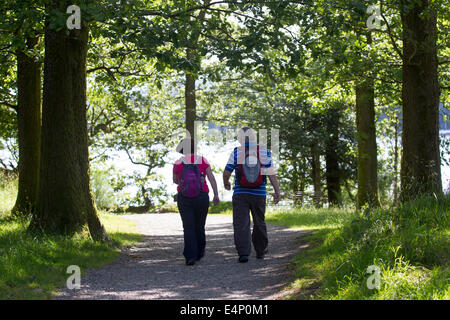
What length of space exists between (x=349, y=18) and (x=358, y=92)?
8.22 metres

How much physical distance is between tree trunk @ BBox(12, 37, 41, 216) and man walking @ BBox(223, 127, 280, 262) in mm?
6992

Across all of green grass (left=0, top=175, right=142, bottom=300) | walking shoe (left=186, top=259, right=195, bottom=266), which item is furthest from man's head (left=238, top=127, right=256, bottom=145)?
green grass (left=0, top=175, right=142, bottom=300)

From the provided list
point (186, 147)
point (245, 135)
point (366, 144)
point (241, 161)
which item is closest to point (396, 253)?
point (241, 161)

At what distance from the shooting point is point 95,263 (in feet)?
29.9

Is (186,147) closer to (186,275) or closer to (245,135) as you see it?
(245,135)

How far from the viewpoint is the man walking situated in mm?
9344

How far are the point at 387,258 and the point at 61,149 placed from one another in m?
6.69

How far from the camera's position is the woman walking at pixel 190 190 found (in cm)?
937

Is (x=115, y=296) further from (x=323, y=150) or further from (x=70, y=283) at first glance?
(x=323, y=150)

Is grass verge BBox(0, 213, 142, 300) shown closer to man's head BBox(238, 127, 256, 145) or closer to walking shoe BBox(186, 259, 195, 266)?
walking shoe BBox(186, 259, 195, 266)

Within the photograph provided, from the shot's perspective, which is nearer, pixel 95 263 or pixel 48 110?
pixel 95 263

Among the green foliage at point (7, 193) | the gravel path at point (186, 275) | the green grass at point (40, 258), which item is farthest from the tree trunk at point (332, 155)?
the green grass at point (40, 258)

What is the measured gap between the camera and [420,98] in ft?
37.6
